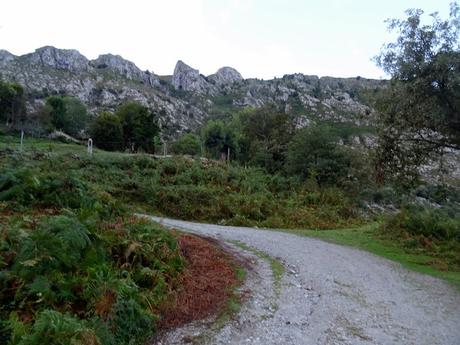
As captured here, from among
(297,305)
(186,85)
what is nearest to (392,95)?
(297,305)

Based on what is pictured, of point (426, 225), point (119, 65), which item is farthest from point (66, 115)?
point (119, 65)

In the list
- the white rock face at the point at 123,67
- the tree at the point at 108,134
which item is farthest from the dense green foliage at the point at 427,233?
the white rock face at the point at 123,67

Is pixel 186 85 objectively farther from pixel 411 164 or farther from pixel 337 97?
pixel 411 164

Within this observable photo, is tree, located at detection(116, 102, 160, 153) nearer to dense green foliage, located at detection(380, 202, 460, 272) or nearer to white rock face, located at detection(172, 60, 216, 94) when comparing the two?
dense green foliage, located at detection(380, 202, 460, 272)

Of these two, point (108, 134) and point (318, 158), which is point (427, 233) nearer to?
point (318, 158)

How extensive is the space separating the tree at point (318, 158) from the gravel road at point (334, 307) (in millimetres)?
21480

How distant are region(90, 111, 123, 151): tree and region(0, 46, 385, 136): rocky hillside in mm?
64762

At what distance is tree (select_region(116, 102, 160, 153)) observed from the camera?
6594cm

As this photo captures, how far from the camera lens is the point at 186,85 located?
183250 millimetres

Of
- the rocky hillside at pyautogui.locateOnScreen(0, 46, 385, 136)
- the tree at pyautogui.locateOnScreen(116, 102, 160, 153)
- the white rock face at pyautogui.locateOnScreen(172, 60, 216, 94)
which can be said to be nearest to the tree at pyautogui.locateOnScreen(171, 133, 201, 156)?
the tree at pyautogui.locateOnScreen(116, 102, 160, 153)

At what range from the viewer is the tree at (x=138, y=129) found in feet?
216

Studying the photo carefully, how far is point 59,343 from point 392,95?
43.5 feet

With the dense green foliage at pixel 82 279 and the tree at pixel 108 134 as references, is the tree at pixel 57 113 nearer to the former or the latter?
the tree at pixel 108 134

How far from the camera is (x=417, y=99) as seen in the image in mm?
13633
